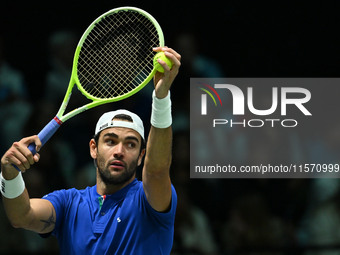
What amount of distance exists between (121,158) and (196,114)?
2.89 meters

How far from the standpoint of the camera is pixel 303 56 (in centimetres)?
735

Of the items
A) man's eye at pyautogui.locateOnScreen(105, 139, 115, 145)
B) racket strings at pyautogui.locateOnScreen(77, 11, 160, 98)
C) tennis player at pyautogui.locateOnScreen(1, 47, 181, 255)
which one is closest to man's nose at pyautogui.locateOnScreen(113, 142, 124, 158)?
tennis player at pyautogui.locateOnScreen(1, 47, 181, 255)

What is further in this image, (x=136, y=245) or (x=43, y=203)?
(x=43, y=203)

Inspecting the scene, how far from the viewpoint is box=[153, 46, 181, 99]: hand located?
369 centimetres

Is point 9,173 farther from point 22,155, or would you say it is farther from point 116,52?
point 116,52

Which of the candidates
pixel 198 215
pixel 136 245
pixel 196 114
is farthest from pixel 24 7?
pixel 136 245

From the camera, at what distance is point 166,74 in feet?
12.3

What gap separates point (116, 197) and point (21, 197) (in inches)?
23.0

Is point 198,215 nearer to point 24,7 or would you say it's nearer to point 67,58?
point 67,58

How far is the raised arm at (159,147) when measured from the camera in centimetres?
385

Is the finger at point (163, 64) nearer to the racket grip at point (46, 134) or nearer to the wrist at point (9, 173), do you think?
the racket grip at point (46, 134)

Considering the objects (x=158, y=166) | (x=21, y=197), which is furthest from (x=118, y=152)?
(x=21, y=197)

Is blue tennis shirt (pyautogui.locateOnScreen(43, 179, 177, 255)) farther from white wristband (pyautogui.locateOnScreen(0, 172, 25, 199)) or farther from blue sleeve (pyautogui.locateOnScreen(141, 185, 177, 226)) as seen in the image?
white wristband (pyautogui.locateOnScreen(0, 172, 25, 199))

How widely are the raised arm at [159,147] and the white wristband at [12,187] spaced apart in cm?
72
